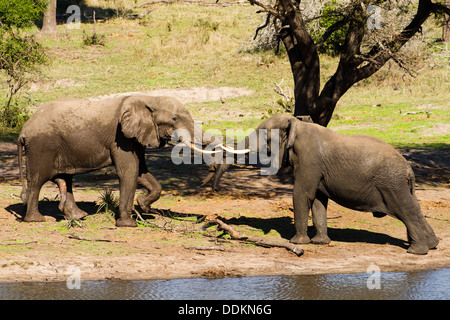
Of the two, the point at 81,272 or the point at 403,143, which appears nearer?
the point at 81,272

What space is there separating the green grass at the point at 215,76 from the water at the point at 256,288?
11520 mm

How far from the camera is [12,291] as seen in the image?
751cm

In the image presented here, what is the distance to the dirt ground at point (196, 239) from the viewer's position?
845 cm

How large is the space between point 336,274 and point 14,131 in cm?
1452

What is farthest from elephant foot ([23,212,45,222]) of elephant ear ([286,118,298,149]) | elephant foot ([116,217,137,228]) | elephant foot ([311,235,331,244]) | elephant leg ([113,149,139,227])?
elephant foot ([311,235,331,244])

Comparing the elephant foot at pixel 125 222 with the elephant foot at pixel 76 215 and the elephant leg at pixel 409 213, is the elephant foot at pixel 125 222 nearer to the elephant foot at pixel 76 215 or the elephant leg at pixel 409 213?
the elephant foot at pixel 76 215

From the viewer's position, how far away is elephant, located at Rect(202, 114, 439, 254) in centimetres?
907

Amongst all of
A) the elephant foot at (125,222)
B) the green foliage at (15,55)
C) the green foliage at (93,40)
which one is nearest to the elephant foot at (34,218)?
the elephant foot at (125,222)

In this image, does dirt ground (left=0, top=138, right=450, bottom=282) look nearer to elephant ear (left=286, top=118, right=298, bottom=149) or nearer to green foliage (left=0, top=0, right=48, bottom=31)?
elephant ear (left=286, top=118, right=298, bottom=149)

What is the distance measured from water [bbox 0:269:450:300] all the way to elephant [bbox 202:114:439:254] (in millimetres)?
1086

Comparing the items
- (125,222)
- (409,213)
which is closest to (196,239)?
(125,222)

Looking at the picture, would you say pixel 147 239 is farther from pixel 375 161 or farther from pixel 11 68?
→ pixel 11 68

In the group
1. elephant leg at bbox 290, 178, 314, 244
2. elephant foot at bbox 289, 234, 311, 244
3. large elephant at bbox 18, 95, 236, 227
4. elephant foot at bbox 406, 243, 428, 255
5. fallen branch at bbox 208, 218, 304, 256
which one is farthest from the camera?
large elephant at bbox 18, 95, 236, 227

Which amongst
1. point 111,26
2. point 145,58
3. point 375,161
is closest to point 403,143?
point 375,161
